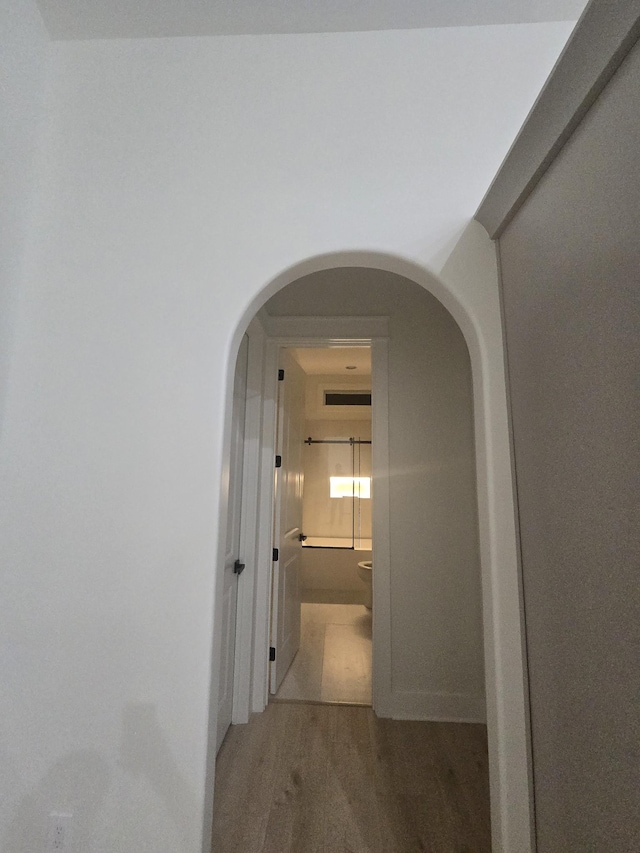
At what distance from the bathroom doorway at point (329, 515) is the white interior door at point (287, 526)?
0.01 m

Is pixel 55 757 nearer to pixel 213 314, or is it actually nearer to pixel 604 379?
pixel 213 314

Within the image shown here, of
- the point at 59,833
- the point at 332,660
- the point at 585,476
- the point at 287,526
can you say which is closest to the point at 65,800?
the point at 59,833

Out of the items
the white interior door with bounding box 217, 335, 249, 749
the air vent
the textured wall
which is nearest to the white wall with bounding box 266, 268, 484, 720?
the white interior door with bounding box 217, 335, 249, 749

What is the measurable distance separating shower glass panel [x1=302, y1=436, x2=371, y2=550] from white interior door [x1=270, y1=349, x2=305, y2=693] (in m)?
2.28

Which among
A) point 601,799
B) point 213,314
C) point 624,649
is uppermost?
point 213,314

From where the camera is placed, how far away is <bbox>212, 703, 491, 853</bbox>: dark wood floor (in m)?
1.56

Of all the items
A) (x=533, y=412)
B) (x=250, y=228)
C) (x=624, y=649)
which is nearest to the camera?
(x=624, y=649)

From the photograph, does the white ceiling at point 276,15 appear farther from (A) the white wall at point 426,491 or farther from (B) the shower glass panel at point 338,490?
(B) the shower glass panel at point 338,490

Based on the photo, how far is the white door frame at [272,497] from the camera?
7.89 feet

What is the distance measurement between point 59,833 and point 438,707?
6.38 ft

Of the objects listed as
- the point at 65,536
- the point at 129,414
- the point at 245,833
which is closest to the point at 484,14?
the point at 129,414

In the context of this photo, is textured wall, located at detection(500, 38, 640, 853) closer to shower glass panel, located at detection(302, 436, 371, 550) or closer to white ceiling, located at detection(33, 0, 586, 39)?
white ceiling, located at detection(33, 0, 586, 39)

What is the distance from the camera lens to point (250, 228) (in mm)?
1397

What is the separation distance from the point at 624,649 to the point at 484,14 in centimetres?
195
